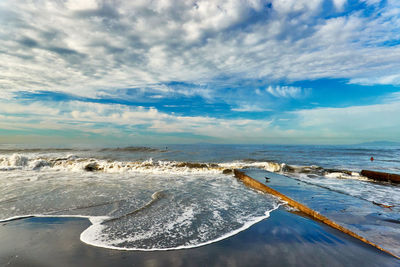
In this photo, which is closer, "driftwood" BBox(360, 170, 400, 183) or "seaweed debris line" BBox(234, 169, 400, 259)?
"seaweed debris line" BBox(234, 169, 400, 259)

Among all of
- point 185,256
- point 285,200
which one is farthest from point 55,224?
point 285,200

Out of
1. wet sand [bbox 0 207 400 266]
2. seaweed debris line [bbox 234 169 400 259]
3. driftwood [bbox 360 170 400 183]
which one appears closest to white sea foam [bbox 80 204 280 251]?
wet sand [bbox 0 207 400 266]

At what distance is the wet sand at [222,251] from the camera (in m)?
2.63

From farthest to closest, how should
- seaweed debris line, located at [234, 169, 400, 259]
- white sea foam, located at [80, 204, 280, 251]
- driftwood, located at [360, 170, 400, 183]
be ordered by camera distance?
1. driftwood, located at [360, 170, 400, 183]
2. seaweed debris line, located at [234, 169, 400, 259]
3. white sea foam, located at [80, 204, 280, 251]

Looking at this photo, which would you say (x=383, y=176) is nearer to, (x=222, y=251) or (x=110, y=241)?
(x=222, y=251)

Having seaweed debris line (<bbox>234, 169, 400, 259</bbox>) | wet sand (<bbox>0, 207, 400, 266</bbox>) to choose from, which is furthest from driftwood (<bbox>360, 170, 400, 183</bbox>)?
wet sand (<bbox>0, 207, 400, 266</bbox>)

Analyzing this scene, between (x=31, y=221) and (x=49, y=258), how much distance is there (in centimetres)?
205

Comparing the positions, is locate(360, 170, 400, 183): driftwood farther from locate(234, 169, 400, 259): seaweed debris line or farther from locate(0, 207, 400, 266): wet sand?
locate(0, 207, 400, 266): wet sand

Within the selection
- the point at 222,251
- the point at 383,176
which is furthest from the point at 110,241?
the point at 383,176

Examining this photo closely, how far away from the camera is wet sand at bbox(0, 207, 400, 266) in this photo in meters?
2.63

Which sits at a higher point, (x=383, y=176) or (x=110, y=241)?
(x=383, y=176)

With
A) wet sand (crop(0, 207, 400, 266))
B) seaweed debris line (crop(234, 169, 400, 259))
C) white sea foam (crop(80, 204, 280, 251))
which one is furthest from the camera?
seaweed debris line (crop(234, 169, 400, 259))

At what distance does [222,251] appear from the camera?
2918mm

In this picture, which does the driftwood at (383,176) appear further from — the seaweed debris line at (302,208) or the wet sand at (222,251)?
the wet sand at (222,251)
